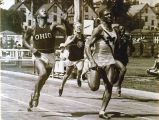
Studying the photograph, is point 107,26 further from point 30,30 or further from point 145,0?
point 145,0

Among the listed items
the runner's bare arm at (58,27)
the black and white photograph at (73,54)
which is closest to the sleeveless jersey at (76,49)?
the black and white photograph at (73,54)

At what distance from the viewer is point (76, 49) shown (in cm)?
820

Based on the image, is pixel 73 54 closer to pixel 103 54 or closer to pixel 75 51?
pixel 75 51

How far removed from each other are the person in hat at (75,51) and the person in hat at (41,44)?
1.60 ft

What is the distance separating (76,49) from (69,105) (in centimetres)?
108

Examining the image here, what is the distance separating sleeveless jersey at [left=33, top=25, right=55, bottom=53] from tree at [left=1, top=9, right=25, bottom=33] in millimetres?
831

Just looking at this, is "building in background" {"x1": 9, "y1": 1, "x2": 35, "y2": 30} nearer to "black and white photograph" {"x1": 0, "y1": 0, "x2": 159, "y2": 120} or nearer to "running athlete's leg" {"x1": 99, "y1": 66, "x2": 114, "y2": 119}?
"black and white photograph" {"x1": 0, "y1": 0, "x2": 159, "y2": 120}

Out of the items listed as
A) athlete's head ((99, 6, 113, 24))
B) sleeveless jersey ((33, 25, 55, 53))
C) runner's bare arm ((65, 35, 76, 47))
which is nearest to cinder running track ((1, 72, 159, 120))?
runner's bare arm ((65, 35, 76, 47))

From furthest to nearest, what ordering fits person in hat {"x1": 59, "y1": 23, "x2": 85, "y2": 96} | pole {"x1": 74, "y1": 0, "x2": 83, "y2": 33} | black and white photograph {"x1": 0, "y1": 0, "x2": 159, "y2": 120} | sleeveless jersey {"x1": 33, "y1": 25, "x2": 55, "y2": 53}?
1. pole {"x1": 74, "y1": 0, "x2": 83, "y2": 33}
2. person in hat {"x1": 59, "y1": 23, "x2": 85, "y2": 96}
3. black and white photograph {"x1": 0, "y1": 0, "x2": 159, "y2": 120}
4. sleeveless jersey {"x1": 33, "y1": 25, "x2": 55, "y2": 53}

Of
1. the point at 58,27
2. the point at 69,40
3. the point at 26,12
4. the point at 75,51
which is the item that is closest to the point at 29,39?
the point at 58,27

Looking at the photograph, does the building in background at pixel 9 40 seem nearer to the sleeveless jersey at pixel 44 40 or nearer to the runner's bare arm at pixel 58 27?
the sleeveless jersey at pixel 44 40

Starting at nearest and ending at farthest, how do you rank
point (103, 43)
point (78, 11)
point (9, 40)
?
point (103, 43) < point (9, 40) < point (78, 11)

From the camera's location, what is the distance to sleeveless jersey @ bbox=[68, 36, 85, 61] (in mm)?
7926

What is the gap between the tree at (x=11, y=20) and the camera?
7.72m
